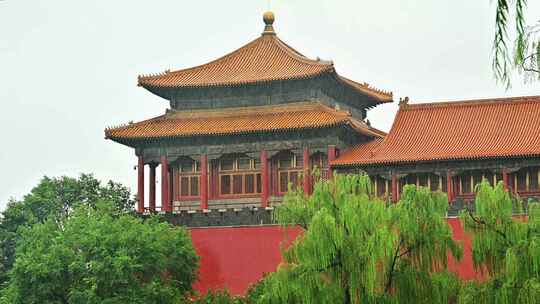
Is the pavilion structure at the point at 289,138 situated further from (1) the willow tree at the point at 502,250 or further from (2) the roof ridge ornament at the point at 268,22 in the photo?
(1) the willow tree at the point at 502,250

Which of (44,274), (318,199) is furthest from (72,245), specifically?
(318,199)

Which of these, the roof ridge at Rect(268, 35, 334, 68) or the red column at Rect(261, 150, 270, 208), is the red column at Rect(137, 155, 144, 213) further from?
the roof ridge at Rect(268, 35, 334, 68)

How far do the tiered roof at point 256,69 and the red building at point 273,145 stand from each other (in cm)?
3

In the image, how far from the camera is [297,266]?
779 inches

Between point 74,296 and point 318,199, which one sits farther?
point 74,296

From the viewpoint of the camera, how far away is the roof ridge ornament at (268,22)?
1286 inches

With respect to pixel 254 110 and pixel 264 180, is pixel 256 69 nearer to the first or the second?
pixel 254 110

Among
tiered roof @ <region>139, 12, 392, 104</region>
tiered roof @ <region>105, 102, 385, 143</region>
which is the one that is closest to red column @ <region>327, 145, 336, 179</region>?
tiered roof @ <region>105, 102, 385, 143</region>

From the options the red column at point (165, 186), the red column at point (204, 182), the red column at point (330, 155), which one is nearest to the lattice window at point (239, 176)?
the red column at point (204, 182)

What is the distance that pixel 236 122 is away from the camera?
2980 cm

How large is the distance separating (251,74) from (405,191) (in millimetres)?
11372

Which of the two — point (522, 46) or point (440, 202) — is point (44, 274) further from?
point (522, 46)

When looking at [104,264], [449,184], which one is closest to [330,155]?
[449,184]

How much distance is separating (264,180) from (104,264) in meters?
5.90
